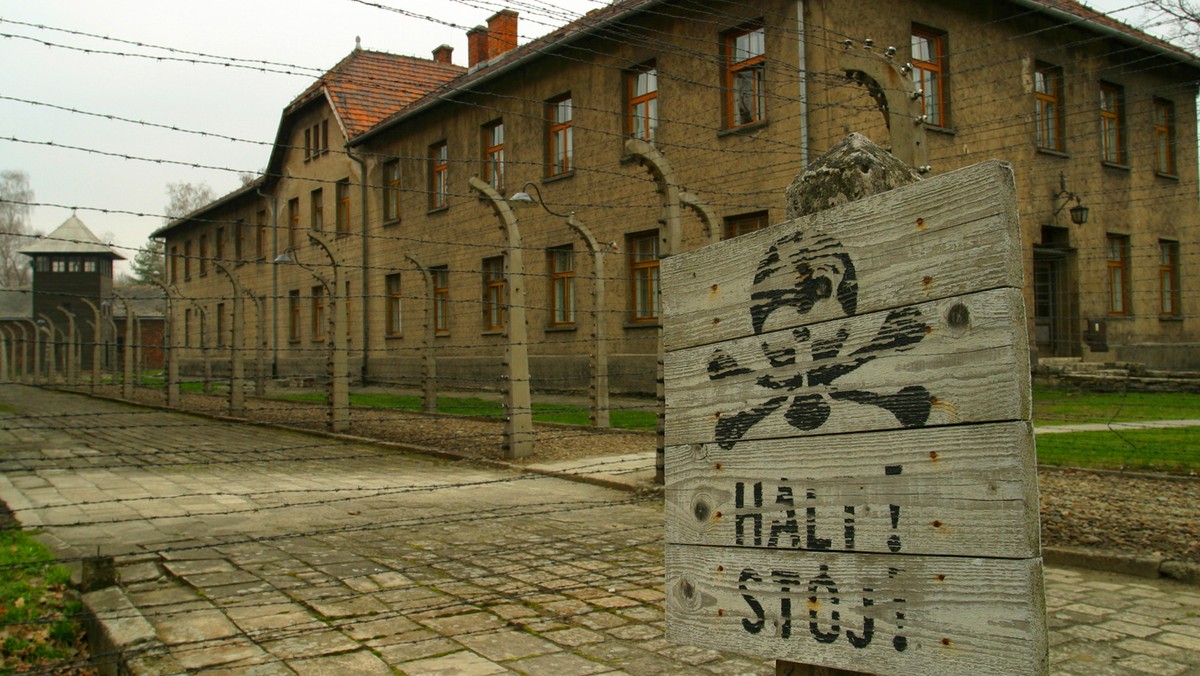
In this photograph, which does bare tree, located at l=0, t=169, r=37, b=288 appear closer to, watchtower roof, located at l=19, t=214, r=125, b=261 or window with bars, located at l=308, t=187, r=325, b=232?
watchtower roof, located at l=19, t=214, r=125, b=261

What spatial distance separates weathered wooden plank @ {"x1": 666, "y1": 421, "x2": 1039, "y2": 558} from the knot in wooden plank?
1.87 feet

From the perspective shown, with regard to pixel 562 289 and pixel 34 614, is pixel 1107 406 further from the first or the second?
pixel 34 614

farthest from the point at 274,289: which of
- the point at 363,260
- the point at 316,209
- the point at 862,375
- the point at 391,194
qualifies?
the point at 862,375

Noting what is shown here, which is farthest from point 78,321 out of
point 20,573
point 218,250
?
point 20,573

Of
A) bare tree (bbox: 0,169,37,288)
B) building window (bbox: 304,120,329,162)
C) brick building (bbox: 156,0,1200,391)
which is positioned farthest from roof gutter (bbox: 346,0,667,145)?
bare tree (bbox: 0,169,37,288)

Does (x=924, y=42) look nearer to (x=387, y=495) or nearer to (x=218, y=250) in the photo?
(x=387, y=495)

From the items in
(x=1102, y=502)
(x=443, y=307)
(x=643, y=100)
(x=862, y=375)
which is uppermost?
(x=643, y=100)

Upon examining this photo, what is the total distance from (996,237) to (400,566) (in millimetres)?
4759

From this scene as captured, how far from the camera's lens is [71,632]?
454cm

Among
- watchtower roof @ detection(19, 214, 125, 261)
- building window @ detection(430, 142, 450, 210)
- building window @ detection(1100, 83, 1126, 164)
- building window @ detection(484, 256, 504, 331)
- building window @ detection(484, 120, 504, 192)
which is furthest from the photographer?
watchtower roof @ detection(19, 214, 125, 261)

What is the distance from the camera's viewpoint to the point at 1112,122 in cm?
2205

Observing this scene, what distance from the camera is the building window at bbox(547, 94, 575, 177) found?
845 inches

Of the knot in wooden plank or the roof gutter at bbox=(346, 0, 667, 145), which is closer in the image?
the knot in wooden plank

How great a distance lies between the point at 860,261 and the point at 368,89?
103 feet
